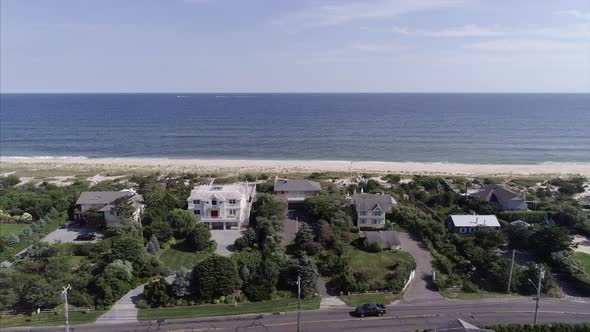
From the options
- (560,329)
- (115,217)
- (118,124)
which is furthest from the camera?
(118,124)

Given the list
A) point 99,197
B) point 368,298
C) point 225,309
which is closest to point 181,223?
point 99,197

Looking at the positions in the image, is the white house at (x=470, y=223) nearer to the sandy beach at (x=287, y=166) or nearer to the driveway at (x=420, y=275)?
the driveway at (x=420, y=275)

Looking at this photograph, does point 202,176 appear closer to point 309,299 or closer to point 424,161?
Result: point 309,299

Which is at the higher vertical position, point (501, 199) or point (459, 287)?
point (501, 199)

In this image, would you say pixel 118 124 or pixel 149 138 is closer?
pixel 149 138

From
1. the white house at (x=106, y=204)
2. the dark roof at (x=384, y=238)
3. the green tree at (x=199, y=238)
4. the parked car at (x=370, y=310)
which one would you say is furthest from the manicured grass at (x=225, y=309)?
the white house at (x=106, y=204)

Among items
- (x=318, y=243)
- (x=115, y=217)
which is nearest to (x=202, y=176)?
(x=115, y=217)

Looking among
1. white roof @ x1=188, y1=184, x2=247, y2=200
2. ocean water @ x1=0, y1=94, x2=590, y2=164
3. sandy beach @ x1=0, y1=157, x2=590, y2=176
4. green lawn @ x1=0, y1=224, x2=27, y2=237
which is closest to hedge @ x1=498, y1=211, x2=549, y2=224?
sandy beach @ x1=0, y1=157, x2=590, y2=176
